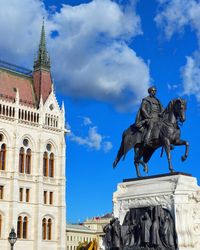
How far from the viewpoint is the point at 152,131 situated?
18484mm

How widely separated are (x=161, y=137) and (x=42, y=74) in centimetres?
5755

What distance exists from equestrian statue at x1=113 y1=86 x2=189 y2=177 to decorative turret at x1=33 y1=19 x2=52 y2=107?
175 feet

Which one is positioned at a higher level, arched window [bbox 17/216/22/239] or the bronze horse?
arched window [bbox 17/216/22/239]

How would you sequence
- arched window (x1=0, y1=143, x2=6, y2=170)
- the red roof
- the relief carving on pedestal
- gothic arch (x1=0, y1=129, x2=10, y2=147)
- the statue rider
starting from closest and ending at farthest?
the relief carving on pedestal
the statue rider
arched window (x1=0, y1=143, x2=6, y2=170)
gothic arch (x1=0, y1=129, x2=10, y2=147)
the red roof

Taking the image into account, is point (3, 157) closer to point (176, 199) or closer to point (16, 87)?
point (16, 87)

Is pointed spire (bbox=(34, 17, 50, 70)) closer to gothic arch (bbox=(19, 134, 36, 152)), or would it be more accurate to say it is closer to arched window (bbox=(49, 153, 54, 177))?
gothic arch (bbox=(19, 134, 36, 152))

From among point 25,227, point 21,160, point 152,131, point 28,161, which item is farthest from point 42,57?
point 152,131

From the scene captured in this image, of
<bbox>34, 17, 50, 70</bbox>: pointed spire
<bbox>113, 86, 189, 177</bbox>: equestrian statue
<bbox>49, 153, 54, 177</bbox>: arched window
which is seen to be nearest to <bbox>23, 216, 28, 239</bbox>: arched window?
<bbox>49, 153, 54, 177</bbox>: arched window

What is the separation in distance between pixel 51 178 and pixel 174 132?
5311cm

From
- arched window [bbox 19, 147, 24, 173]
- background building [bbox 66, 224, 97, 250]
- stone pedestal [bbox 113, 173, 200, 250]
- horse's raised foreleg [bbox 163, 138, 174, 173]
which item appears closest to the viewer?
stone pedestal [bbox 113, 173, 200, 250]

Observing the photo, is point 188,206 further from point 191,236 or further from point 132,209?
point 132,209

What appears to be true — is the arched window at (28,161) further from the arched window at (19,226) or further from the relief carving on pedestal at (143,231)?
the relief carving on pedestal at (143,231)

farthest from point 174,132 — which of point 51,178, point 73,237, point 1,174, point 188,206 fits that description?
point 73,237

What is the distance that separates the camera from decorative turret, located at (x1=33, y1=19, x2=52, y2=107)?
73125 mm
